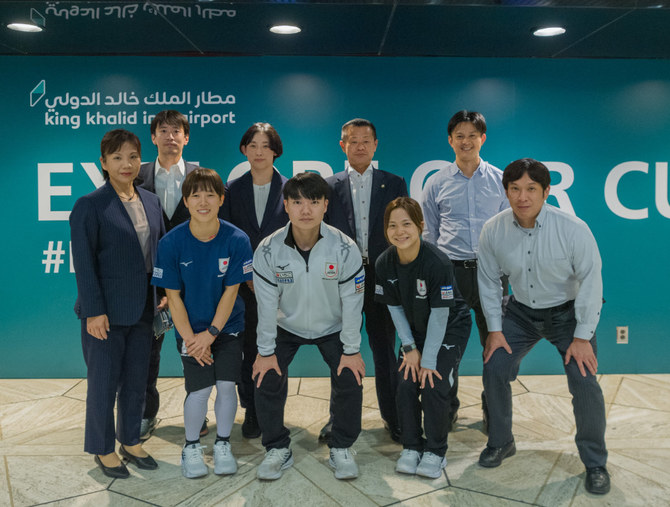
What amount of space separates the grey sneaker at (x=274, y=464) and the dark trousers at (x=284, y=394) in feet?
0.11

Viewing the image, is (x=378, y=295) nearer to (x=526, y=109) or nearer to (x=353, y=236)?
(x=353, y=236)

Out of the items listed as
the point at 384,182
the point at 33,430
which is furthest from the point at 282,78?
the point at 33,430

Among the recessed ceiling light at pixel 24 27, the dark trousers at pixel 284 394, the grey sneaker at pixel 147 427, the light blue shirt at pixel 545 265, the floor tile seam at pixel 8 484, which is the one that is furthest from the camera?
the recessed ceiling light at pixel 24 27

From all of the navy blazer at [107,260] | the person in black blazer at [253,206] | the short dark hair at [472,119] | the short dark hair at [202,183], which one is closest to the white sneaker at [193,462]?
the person in black blazer at [253,206]

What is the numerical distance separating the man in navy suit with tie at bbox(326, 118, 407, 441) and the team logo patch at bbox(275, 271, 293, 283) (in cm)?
55

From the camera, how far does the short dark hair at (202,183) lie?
103 inches

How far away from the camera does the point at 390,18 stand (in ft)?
10.6

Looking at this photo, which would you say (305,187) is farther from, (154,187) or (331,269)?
(154,187)

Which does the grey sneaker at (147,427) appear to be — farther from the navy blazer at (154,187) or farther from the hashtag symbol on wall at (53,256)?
the hashtag symbol on wall at (53,256)

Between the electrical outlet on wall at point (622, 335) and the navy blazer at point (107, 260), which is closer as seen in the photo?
the navy blazer at point (107, 260)

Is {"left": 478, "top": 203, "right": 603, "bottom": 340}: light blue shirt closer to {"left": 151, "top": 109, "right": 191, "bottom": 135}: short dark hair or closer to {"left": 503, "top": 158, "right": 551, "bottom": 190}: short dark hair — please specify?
{"left": 503, "top": 158, "right": 551, "bottom": 190}: short dark hair

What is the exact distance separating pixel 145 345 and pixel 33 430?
1.14 m

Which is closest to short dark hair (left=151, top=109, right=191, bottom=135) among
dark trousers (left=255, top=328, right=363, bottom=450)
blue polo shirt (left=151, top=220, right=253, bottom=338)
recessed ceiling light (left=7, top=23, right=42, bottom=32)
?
blue polo shirt (left=151, top=220, right=253, bottom=338)

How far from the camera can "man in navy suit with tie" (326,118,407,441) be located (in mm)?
3008
